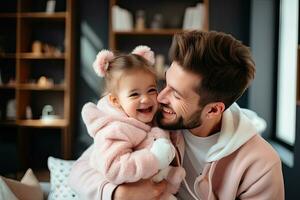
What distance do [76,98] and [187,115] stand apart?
344cm

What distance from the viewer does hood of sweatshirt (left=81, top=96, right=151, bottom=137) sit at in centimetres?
146

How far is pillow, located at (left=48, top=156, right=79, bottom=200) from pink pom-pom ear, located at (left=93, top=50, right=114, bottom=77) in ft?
3.80

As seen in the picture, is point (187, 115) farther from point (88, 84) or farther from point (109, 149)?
point (88, 84)

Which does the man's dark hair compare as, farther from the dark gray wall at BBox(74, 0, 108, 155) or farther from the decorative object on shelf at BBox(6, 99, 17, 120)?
the decorative object on shelf at BBox(6, 99, 17, 120)

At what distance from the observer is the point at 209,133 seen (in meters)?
1.60

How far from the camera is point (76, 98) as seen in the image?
15.6 ft

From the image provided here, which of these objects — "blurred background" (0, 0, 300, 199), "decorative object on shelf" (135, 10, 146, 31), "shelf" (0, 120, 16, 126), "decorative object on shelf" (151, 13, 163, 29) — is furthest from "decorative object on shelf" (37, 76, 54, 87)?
"decorative object on shelf" (151, 13, 163, 29)

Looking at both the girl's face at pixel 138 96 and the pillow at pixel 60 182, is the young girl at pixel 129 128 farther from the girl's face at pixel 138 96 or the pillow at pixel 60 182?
the pillow at pixel 60 182

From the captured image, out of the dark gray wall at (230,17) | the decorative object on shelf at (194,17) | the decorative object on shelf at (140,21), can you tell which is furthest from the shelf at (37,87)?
the dark gray wall at (230,17)

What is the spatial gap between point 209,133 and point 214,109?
12 centimetres

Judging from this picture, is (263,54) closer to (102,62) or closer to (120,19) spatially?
(120,19)

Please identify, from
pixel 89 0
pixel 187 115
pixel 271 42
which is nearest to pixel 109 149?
pixel 187 115

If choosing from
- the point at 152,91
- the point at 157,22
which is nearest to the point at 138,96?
the point at 152,91

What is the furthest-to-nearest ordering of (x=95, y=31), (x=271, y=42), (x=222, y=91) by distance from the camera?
1. (x=95, y=31)
2. (x=271, y=42)
3. (x=222, y=91)
